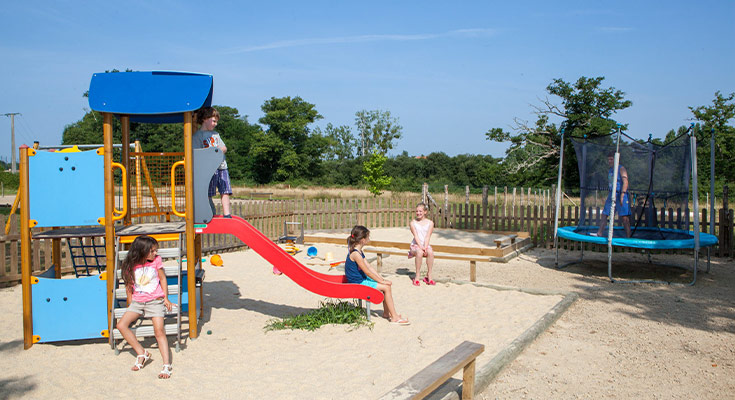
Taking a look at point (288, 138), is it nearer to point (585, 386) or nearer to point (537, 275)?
point (537, 275)

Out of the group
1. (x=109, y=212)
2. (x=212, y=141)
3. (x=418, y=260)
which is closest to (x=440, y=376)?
(x=109, y=212)

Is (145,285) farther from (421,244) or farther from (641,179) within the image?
(641,179)

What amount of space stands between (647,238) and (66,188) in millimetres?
10127

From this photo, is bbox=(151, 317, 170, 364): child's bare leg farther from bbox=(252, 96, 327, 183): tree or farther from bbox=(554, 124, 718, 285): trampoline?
bbox=(252, 96, 327, 183): tree

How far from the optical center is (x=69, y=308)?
5285 mm

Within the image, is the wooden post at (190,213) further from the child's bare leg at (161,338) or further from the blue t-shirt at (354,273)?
the blue t-shirt at (354,273)

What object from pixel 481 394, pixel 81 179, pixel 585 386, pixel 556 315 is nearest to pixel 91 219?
pixel 81 179

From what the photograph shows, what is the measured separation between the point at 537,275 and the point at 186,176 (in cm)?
688

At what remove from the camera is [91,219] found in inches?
210

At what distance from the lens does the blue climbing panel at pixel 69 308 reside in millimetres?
5238

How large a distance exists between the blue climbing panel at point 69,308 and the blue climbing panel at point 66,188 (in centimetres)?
64

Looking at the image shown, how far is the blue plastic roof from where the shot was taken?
5234 millimetres

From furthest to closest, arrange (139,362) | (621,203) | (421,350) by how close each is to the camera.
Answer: (621,203)
(421,350)
(139,362)

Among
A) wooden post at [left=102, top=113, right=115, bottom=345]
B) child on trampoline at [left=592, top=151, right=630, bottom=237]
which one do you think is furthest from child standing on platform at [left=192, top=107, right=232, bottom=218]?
child on trampoline at [left=592, top=151, right=630, bottom=237]
